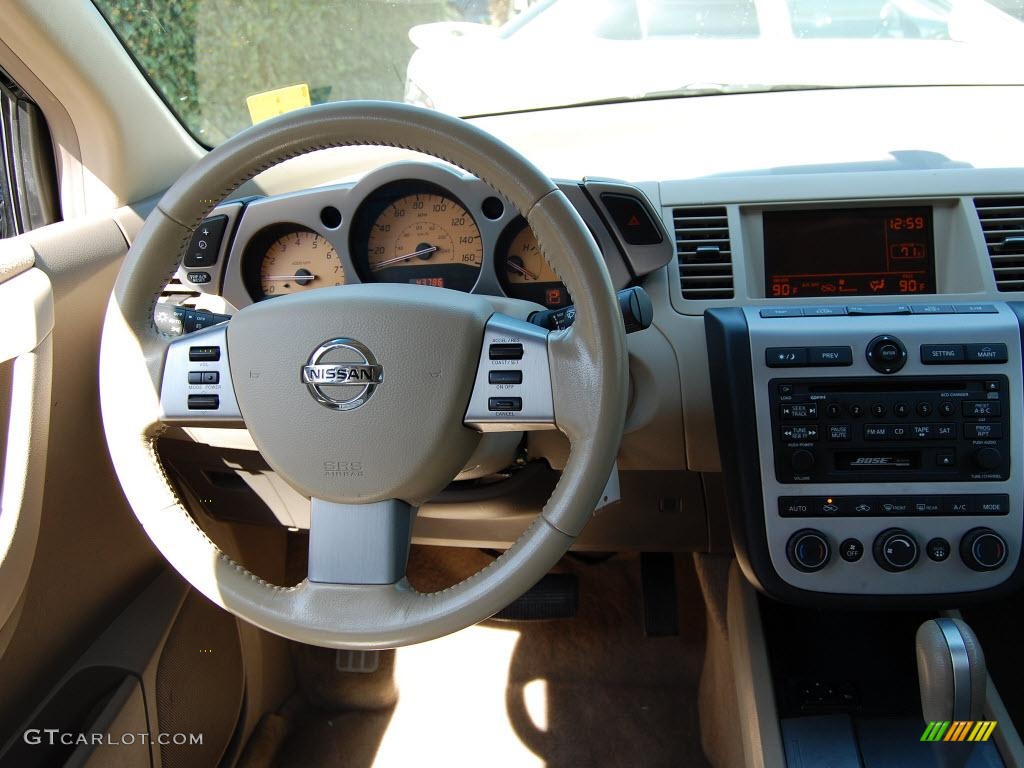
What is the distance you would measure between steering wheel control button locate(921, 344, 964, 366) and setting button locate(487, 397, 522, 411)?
677 millimetres

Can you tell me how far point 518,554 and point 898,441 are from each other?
26.9 inches

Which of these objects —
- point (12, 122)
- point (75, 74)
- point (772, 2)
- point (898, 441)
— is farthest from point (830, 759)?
point (12, 122)

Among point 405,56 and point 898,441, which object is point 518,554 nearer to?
point 898,441

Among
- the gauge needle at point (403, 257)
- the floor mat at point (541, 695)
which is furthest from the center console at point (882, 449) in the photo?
the floor mat at point (541, 695)

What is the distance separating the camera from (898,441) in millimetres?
1313

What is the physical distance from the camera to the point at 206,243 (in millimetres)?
1538

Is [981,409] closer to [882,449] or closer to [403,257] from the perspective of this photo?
[882,449]

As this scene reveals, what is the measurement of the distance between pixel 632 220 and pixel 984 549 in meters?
0.76

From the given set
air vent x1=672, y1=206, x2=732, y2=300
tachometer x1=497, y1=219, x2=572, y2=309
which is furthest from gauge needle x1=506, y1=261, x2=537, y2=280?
air vent x1=672, y1=206, x2=732, y2=300

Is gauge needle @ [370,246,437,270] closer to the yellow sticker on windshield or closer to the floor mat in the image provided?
the yellow sticker on windshield

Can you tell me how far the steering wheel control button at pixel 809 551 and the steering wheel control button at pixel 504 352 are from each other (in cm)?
58

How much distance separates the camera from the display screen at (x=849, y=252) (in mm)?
1510

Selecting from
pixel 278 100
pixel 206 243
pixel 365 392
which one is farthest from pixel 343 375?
pixel 278 100

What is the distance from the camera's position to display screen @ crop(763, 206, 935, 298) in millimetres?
1510
